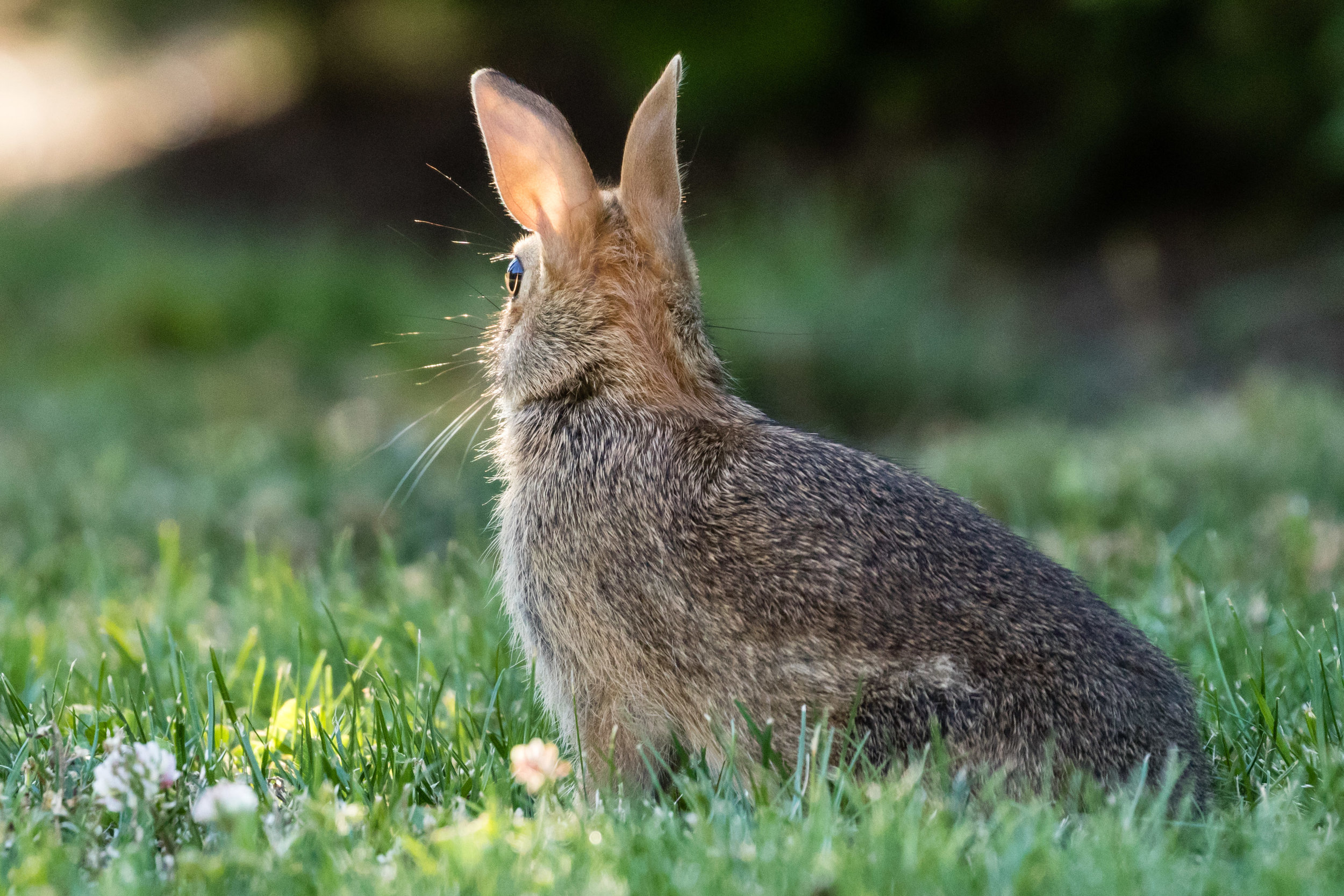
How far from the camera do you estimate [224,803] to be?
2.33m

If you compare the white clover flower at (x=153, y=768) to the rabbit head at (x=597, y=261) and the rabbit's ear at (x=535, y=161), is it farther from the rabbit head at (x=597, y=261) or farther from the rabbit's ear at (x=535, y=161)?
the rabbit's ear at (x=535, y=161)

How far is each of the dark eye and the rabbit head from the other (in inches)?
2.6

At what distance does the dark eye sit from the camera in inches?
142

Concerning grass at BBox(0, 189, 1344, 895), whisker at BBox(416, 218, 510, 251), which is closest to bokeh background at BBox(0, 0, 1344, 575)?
grass at BBox(0, 189, 1344, 895)

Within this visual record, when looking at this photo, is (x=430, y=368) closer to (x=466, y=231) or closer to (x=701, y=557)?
(x=466, y=231)

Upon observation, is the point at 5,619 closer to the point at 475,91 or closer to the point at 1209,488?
the point at 475,91

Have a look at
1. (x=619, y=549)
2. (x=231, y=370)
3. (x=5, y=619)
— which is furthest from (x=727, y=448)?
(x=231, y=370)

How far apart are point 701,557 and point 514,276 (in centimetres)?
108

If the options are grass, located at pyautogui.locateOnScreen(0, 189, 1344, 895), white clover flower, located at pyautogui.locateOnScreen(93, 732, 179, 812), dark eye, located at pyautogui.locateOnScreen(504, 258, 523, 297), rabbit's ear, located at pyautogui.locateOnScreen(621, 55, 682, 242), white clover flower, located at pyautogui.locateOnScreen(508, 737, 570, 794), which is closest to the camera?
grass, located at pyautogui.locateOnScreen(0, 189, 1344, 895)

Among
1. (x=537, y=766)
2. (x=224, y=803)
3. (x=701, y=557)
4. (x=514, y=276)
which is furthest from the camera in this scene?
(x=514, y=276)

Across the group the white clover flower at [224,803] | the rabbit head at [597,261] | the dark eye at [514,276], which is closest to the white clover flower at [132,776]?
the white clover flower at [224,803]

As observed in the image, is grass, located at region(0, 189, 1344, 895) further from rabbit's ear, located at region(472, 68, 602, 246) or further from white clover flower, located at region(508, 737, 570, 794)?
rabbit's ear, located at region(472, 68, 602, 246)

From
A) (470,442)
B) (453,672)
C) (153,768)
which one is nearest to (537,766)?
(153,768)

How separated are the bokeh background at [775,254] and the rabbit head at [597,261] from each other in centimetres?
234
